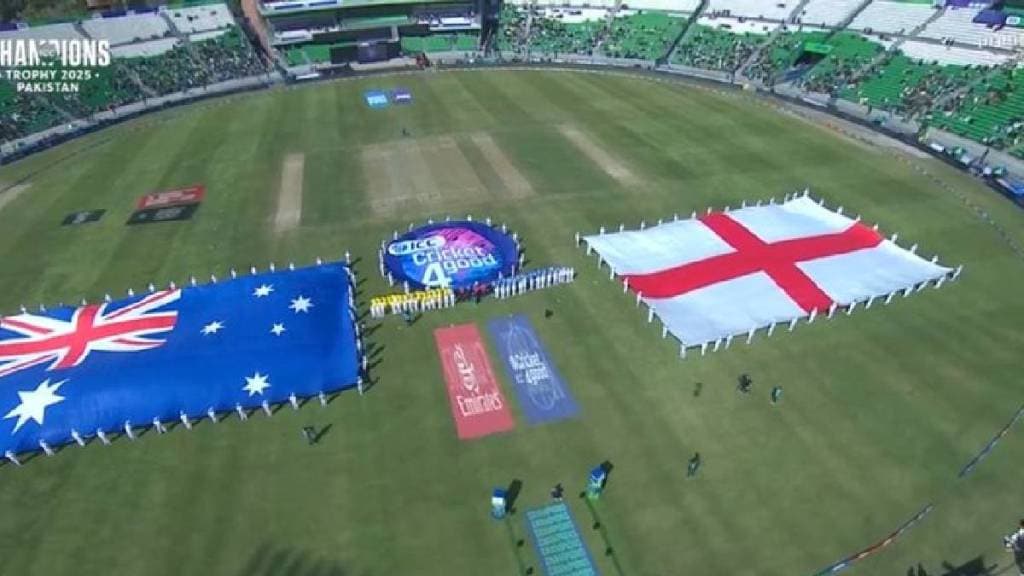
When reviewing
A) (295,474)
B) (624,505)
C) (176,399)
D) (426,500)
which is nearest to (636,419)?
(624,505)

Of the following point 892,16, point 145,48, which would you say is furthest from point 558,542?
point 145,48

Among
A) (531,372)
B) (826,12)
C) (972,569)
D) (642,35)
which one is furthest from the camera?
(642,35)

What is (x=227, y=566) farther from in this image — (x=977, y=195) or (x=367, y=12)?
(x=367, y=12)

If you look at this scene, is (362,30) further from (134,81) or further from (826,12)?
(826,12)
